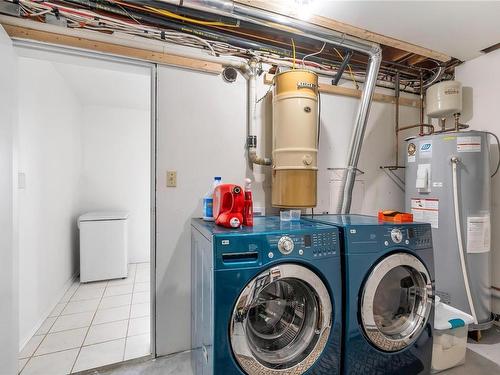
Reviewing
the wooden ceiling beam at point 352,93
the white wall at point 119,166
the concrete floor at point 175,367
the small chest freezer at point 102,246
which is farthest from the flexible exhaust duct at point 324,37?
the white wall at point 119,166

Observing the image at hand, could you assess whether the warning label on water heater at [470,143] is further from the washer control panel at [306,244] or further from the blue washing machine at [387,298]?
the washer control panel at [306,244]

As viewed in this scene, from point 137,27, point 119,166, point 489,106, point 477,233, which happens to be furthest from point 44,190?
point 489,106

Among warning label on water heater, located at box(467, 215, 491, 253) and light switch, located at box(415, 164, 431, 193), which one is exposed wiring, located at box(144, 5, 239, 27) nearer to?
light switch, located at box(415, 164, 431, 193)

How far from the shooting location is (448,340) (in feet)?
5.50

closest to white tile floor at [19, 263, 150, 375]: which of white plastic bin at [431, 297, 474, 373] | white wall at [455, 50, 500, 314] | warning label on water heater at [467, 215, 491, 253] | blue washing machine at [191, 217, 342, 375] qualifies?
blue washing machine at [191, 217, 342, 375]

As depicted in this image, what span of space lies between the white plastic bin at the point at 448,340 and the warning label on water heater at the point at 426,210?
0.75 m

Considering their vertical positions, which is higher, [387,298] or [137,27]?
[137,27]

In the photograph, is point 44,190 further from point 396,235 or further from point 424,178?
point 424,178

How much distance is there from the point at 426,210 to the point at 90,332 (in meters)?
2.99

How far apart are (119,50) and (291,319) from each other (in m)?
1.97

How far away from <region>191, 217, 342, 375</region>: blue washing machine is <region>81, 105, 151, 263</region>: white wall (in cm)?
284

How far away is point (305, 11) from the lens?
1.75 meters

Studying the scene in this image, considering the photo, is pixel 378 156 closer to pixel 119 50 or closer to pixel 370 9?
pixel 370 9

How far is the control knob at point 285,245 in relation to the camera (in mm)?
1229
